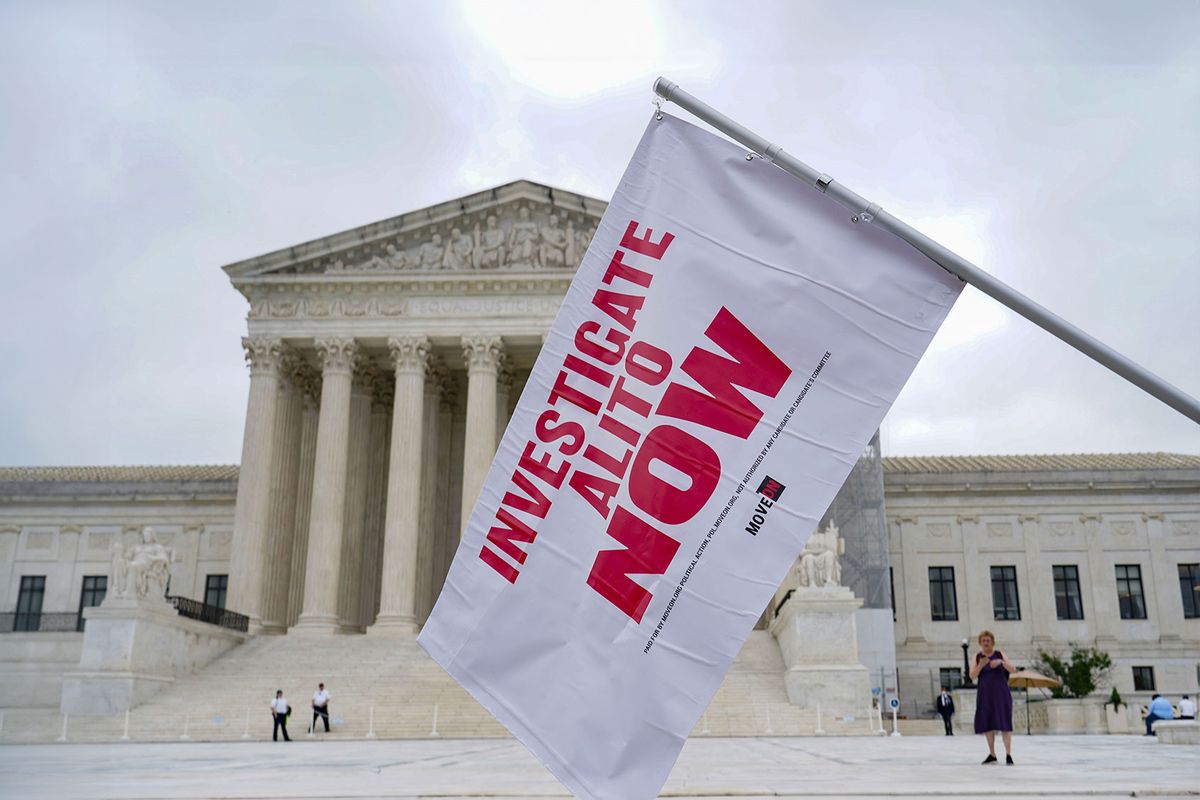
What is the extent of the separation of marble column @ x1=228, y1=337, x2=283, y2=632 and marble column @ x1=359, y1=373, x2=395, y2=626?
5.00m

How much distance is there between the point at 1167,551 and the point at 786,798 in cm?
4611

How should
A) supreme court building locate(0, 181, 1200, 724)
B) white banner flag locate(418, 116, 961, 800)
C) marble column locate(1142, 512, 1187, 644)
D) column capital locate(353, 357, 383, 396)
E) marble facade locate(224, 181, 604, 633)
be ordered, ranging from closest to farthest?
white banner flag locate(418, 116, 961, 800) → marble facade locate(224, 181, 604, 633) → supreme court building locate(0, 181, 1200, 724) → column capital locate(353, 357, 383, 396) → marble column locate(1142, 512, 1187, 644)

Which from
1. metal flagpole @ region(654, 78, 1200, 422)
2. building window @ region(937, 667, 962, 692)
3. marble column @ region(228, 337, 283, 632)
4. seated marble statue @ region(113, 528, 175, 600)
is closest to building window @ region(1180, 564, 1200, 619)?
building window @ region(937, 667, 962, 692)

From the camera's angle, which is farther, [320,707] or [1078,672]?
[1078,672]

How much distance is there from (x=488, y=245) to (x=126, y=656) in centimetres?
2036

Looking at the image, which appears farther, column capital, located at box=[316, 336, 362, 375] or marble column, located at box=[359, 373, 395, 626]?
marble column, located at box=[359, 373, 395, 626]

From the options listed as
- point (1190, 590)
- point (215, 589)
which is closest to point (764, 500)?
point (215, 589)

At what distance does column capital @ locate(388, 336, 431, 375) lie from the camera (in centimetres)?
4031

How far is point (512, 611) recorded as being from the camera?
343 centimetres

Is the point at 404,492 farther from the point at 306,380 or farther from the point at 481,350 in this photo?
the point at 306,380

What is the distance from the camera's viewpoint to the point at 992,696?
12523 mm

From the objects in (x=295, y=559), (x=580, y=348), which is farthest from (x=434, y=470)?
(x=580, y=348)

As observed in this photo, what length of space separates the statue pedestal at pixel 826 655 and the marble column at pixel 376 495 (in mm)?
19832

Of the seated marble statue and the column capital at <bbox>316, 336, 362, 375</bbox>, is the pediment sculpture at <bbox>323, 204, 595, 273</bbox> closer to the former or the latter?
the column capital at <bbox>316, 336, 362, 375</bbox>
